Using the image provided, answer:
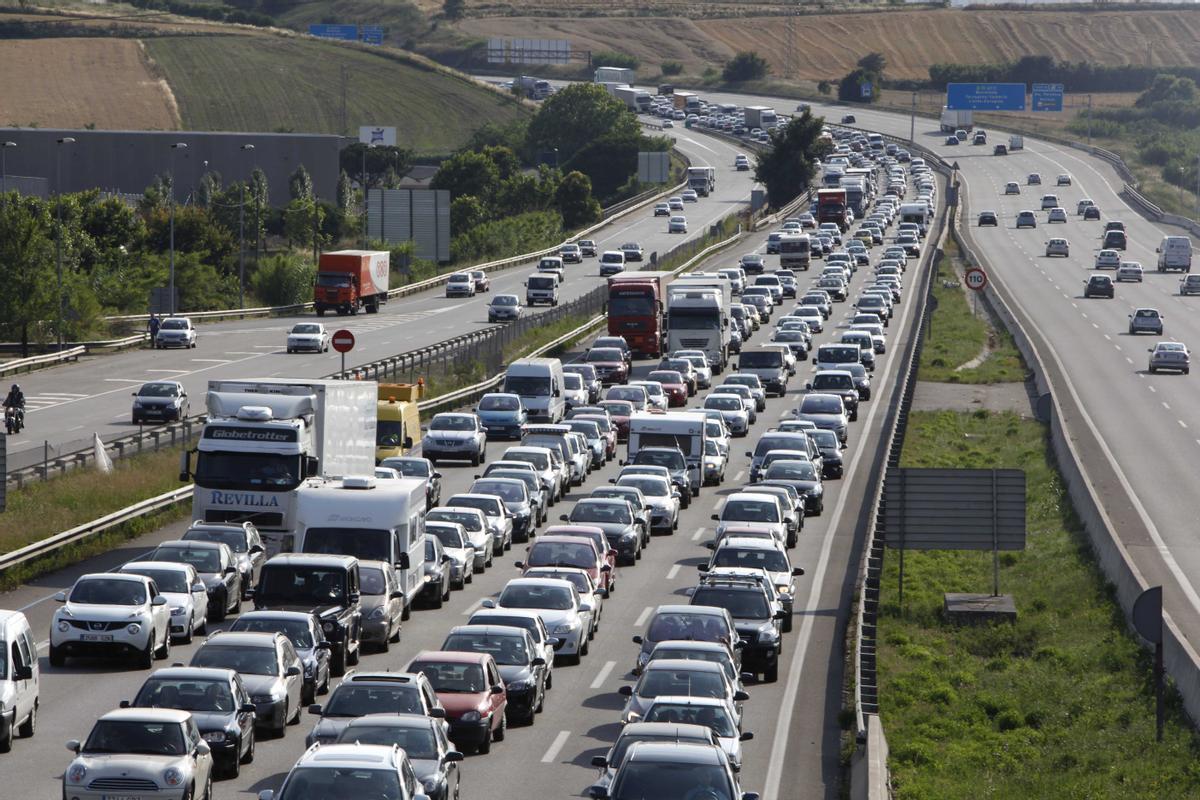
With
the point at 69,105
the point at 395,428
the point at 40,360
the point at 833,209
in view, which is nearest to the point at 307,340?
the point at 40,360

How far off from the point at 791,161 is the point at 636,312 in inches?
3438

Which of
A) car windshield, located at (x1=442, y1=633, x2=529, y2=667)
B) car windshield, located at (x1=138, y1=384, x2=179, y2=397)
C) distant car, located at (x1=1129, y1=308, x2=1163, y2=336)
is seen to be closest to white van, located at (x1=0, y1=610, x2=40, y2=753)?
car windshield, located at (x1=442, y1=633, x2=529, y2=667)

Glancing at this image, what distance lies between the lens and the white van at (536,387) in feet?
187

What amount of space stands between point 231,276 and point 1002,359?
172 ft

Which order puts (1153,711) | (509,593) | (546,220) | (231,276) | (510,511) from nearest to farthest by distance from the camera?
(1153,711), (509,593), (510,511), (231,276), (546,220)

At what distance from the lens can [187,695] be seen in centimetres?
2177

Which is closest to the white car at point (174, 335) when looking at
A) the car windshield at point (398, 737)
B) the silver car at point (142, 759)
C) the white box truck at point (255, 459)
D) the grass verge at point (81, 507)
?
the grass verge at point (81, 507)

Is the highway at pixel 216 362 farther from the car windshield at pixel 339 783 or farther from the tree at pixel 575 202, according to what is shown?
the tree at pixel 575 202

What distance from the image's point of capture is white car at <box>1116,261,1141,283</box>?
108375 millimetres

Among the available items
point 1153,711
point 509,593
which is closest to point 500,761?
point 509,593

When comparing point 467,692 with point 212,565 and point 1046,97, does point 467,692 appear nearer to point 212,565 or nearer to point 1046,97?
point 212,565

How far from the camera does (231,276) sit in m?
116

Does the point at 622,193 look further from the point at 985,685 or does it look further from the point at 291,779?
the point at 291,779

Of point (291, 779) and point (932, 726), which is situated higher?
point (291, 779)
